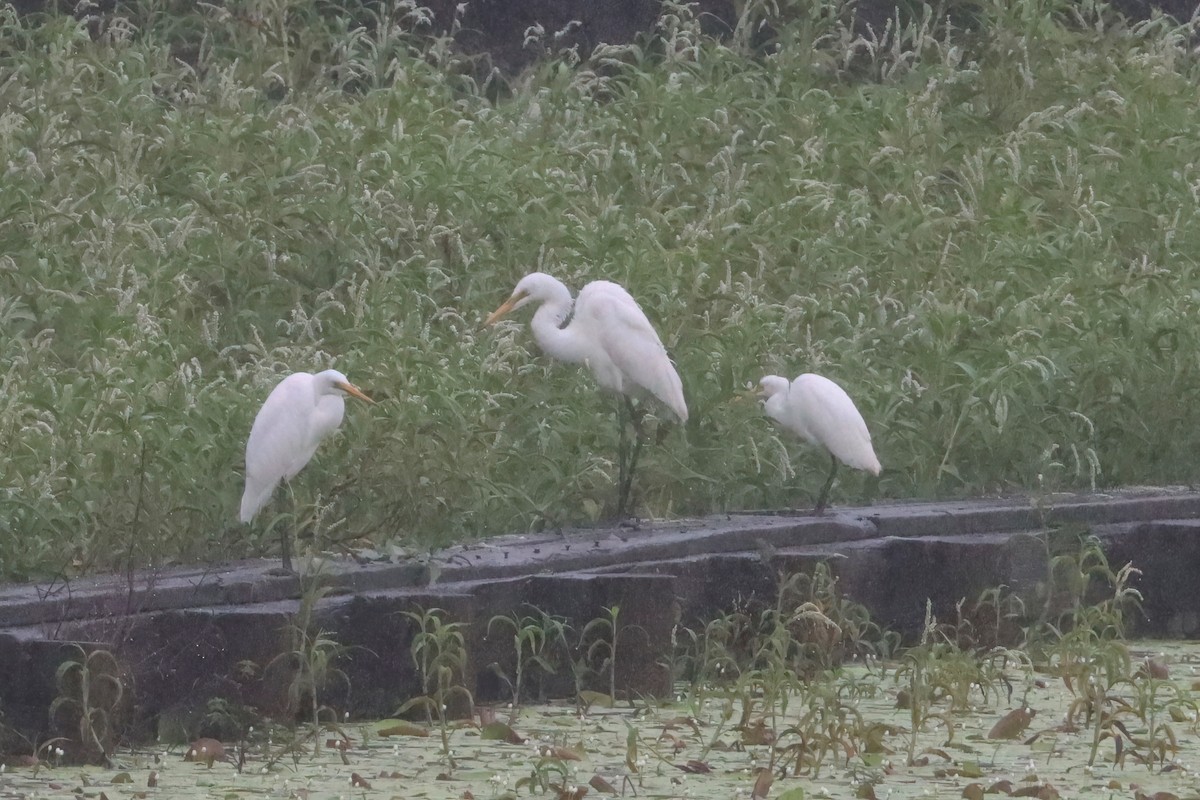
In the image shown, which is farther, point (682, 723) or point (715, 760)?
point (682, 723)

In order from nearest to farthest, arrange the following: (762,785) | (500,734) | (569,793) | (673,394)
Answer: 1. (569,793)
2. (762,785)
3. (500,734)
4. (673,394)

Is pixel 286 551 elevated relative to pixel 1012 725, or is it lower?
elevated

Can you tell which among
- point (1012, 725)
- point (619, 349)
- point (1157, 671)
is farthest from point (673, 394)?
point (1012, 725)

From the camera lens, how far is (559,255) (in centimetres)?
897

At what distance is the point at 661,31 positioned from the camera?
39.1 feet

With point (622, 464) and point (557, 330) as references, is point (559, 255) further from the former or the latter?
point (622, 464)

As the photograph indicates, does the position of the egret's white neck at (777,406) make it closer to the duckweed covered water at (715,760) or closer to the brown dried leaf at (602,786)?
the duckweed covered water at (715,760)

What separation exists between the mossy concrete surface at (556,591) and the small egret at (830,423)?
174mm

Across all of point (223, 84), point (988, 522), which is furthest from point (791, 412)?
point (223, 84)

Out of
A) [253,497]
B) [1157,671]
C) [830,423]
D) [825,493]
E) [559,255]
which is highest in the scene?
[559,255]

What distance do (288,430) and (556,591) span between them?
2.69 ft

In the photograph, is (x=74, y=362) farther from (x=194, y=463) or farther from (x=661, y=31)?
(x=661, y=31)

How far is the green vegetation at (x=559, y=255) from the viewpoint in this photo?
6316mm

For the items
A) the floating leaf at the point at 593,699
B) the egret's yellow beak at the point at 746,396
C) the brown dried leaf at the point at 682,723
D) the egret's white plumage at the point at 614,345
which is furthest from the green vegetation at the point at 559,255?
the brown dried leaf at the point at 682,723
